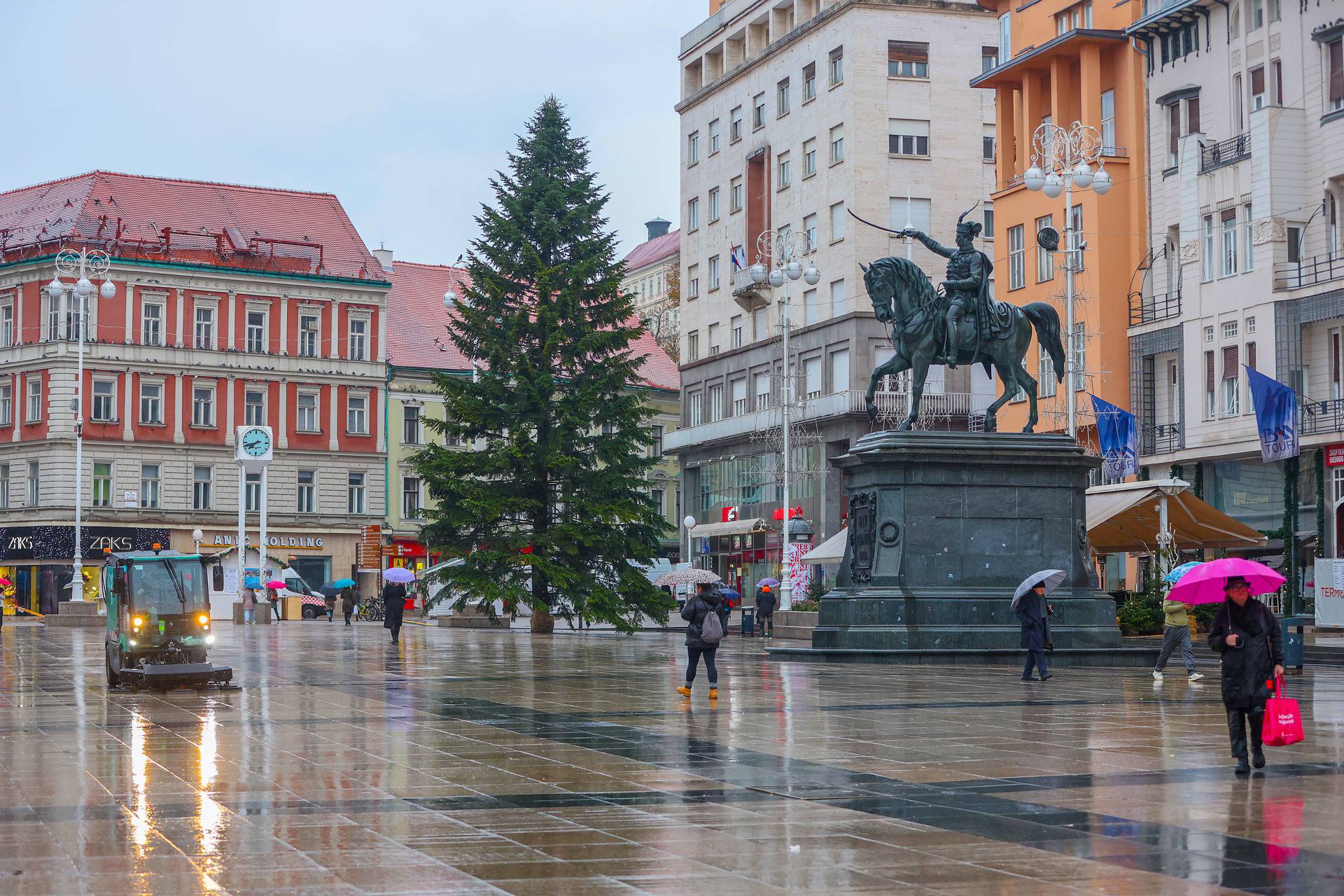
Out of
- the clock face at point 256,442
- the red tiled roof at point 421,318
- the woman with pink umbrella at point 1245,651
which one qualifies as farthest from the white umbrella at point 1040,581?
the red tiled roof at point 421,318

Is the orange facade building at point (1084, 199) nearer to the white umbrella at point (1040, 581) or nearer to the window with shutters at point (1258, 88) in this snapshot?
the window with shutters at point (1258, 88)

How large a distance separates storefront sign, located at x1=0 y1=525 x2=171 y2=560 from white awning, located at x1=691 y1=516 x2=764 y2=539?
73.4 feet

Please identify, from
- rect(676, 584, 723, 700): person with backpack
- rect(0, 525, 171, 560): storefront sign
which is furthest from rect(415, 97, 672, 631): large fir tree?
rect(0, 525, 171, 560): storefront sign

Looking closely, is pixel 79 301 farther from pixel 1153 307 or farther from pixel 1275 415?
pixel 1275 415

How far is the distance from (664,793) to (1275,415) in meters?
33.0

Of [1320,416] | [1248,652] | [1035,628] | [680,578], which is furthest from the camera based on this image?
[680,578]

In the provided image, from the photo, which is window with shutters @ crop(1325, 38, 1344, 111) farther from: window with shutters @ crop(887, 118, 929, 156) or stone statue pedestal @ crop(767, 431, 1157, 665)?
window with shutters @ crop(887, 118, 929, 156)

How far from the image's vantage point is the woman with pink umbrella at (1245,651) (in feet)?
44.2

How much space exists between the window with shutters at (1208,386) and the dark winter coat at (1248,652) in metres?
37.7

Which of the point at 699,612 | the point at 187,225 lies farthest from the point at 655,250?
the point at 699,612

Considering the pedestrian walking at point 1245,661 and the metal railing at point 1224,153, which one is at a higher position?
the metal railing at point 1224,153

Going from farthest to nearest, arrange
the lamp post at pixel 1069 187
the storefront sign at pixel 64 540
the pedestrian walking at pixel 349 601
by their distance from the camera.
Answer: the storefront sign at pixel 64 540 < the pedestrian walking at pixel 349 601 < the lamp post at pixel 1069 187

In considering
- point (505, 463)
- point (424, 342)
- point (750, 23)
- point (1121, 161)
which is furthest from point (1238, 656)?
point (424, 342)

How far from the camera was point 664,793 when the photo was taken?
12.6 m
